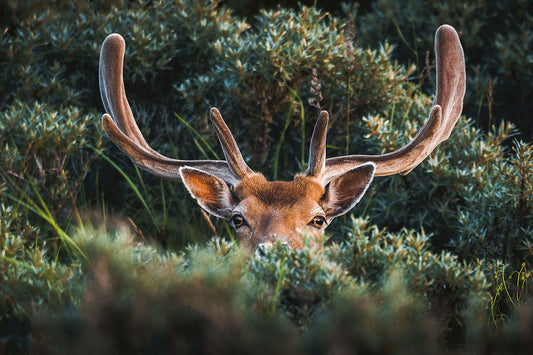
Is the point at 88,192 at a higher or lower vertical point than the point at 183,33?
lower

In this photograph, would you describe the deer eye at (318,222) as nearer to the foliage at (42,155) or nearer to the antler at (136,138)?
the antler at (136,138)

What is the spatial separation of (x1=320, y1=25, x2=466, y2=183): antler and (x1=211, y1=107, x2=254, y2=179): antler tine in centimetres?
50

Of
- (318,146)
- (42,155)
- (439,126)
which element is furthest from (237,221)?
(42,155)

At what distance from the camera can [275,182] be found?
385cm

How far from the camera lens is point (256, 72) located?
520 centimetres

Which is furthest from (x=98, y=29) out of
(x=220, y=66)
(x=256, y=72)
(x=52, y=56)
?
(x=256, y=72)

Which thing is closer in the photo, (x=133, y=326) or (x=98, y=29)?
(x=133, y=326)

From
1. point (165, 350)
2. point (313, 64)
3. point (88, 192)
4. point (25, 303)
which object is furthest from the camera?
point (88, 192)

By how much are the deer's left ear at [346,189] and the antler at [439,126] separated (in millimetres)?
140

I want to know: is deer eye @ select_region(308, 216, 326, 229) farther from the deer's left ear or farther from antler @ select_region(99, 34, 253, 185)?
antler @ select_region(99, 34, 253, 185)

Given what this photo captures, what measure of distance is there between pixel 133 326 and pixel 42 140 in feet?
10.2

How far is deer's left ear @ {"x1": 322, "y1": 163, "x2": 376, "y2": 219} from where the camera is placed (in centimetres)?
371

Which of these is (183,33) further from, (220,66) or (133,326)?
(133,326)

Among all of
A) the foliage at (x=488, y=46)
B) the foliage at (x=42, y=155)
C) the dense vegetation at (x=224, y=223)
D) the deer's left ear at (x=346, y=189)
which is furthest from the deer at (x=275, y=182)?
the foliage at (x=488, y=46)
